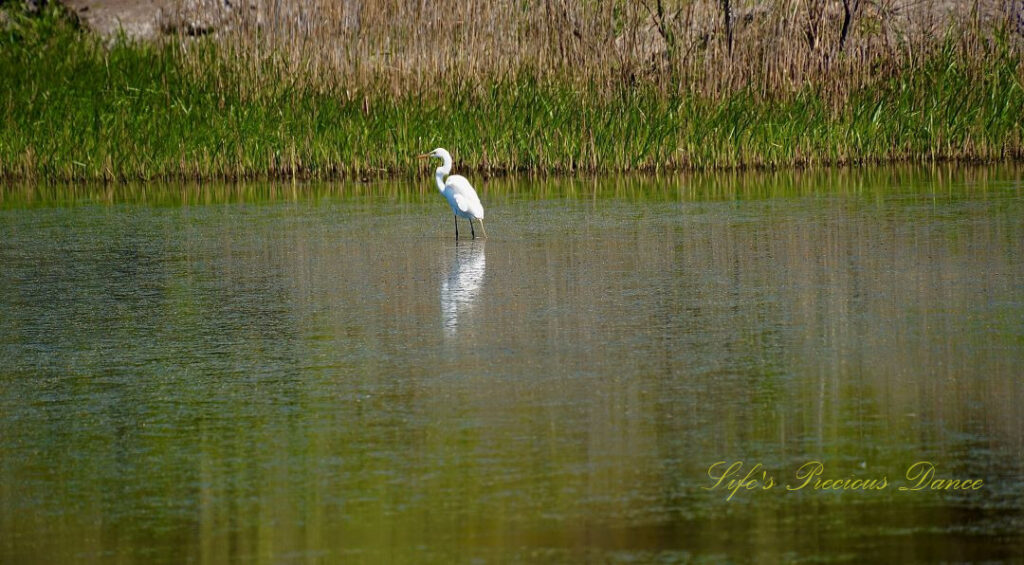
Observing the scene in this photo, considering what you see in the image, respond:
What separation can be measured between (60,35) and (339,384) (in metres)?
13.1

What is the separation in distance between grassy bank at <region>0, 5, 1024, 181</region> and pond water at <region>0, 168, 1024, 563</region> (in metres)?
4.35

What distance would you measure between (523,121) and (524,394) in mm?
9511

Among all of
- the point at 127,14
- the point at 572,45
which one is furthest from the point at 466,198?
the point at 127,14

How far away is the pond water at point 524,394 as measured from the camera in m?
3.64

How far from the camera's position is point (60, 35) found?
17047 millimetres

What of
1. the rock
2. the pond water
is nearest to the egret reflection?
the pond water

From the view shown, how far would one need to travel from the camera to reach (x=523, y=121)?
14320 millimetres

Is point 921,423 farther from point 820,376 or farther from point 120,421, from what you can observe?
point 120,421

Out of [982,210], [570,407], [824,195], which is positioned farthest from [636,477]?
[824,195]

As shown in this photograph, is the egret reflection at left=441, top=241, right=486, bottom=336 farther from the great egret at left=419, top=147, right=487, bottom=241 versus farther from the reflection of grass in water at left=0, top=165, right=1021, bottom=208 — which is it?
the reflection of grass in water at left=0, top=165, right=1021, bottom=208

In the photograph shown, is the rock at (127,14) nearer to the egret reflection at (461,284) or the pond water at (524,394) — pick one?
the pond water at (524,394)

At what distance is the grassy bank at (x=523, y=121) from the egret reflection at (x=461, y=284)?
5.04 m

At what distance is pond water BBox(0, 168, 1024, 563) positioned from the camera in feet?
12.0

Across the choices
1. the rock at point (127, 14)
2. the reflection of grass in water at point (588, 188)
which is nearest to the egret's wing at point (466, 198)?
the reflection of grass in water at point (588, 188)
